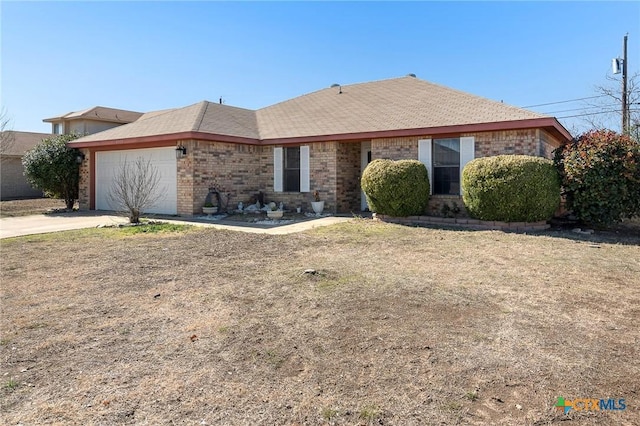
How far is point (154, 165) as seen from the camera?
1405cm

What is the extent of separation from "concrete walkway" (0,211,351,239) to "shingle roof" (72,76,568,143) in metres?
3.04

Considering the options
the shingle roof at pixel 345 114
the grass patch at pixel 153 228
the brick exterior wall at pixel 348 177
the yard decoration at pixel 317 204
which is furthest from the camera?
the brick exterior wall at pixel 348 177

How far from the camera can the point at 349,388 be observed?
2.78 meters

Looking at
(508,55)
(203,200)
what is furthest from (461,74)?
(203,200)

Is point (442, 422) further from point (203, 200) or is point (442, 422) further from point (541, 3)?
point (541, 3)

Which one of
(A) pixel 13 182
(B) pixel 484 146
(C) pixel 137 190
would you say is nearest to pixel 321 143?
(B) pixel 484 146

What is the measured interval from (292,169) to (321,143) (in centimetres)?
150

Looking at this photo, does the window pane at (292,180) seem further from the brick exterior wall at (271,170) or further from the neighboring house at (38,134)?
the neighboring house at (38,134)

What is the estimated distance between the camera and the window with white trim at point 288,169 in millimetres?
14516

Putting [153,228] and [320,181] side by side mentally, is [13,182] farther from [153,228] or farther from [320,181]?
[320,181]

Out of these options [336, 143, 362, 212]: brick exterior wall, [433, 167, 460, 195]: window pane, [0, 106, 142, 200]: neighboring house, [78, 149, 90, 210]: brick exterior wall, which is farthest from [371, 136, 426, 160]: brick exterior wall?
[0, 106, 142, 200]: neighboring house

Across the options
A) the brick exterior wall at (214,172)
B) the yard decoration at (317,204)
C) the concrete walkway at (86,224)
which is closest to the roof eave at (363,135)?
the brick exterior wall at (214,172)

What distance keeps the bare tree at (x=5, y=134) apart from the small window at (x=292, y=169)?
1532 centimetres

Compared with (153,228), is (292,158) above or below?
above
